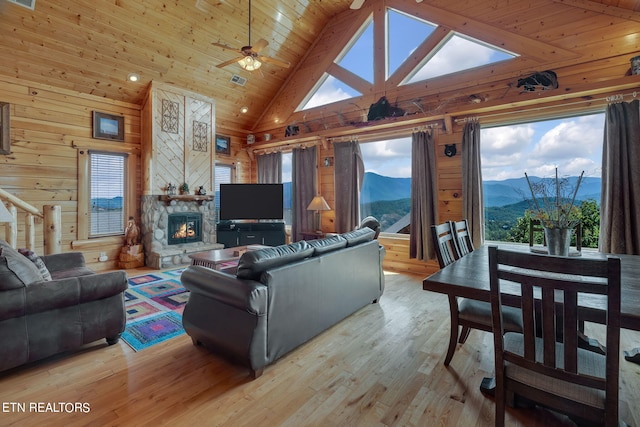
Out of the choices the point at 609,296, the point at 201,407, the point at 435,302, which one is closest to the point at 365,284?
the point at 435,302

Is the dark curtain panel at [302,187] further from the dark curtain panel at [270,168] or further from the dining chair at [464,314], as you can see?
the dining chair at [464,314]

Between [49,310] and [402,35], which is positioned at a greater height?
[402,35]

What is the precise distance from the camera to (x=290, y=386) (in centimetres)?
207

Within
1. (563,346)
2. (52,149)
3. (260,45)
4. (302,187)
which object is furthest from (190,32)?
(563,346)

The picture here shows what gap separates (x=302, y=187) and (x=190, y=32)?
337cm

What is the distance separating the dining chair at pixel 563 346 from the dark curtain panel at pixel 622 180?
3.04m

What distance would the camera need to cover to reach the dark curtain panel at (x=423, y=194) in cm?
493

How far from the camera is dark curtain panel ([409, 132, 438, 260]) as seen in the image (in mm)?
4926

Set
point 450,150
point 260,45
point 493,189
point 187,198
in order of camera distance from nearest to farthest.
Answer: point 260,45 < point 493,189 < point 450,150 < point 187,198

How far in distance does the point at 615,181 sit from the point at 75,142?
7.71m

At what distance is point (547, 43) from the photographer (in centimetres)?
409

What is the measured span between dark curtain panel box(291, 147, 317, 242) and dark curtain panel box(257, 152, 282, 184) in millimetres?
528

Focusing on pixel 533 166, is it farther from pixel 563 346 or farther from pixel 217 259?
pixel 217 259

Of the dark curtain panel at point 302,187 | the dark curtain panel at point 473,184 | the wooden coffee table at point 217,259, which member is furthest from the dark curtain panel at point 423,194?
the wooden coffee table at point 217,259
